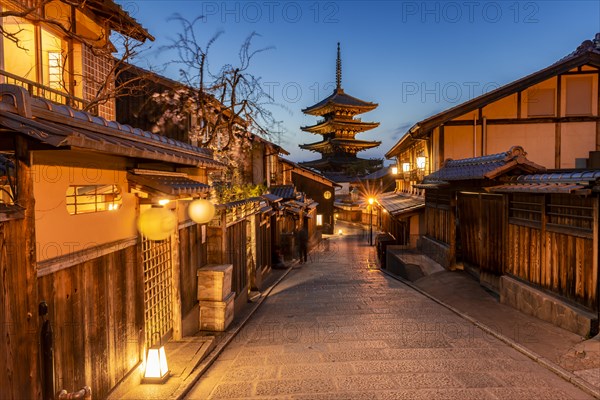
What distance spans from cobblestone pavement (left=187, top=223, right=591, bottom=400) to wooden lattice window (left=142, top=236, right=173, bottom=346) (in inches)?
50.4

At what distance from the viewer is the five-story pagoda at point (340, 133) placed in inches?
2080

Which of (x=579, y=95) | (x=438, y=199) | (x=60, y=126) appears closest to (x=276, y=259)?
(x=438, y=199)

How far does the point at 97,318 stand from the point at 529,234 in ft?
32.9

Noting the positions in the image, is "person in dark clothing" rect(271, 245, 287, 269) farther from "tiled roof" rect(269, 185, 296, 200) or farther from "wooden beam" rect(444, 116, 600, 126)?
"wooden beam" rect(444, 116, 600, 126)

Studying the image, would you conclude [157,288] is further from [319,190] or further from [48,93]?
[319,190]

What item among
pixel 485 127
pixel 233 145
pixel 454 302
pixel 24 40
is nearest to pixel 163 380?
pixel 24 40

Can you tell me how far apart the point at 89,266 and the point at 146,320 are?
7.62 feet

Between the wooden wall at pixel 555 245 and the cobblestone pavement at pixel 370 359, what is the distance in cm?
204

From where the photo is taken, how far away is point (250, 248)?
14.8 metres

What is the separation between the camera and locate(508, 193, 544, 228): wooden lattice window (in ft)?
32.5

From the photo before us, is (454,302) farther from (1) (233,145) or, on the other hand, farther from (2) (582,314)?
(1) (233,145)

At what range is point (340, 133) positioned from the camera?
55.0m

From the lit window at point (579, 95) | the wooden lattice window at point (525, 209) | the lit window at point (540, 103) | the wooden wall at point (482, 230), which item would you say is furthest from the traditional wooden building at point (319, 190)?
the wooden lattice window at point (525, 209)

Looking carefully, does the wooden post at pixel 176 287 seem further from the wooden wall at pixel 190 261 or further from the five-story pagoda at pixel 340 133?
the five-story pagoda at pixel 340 133
